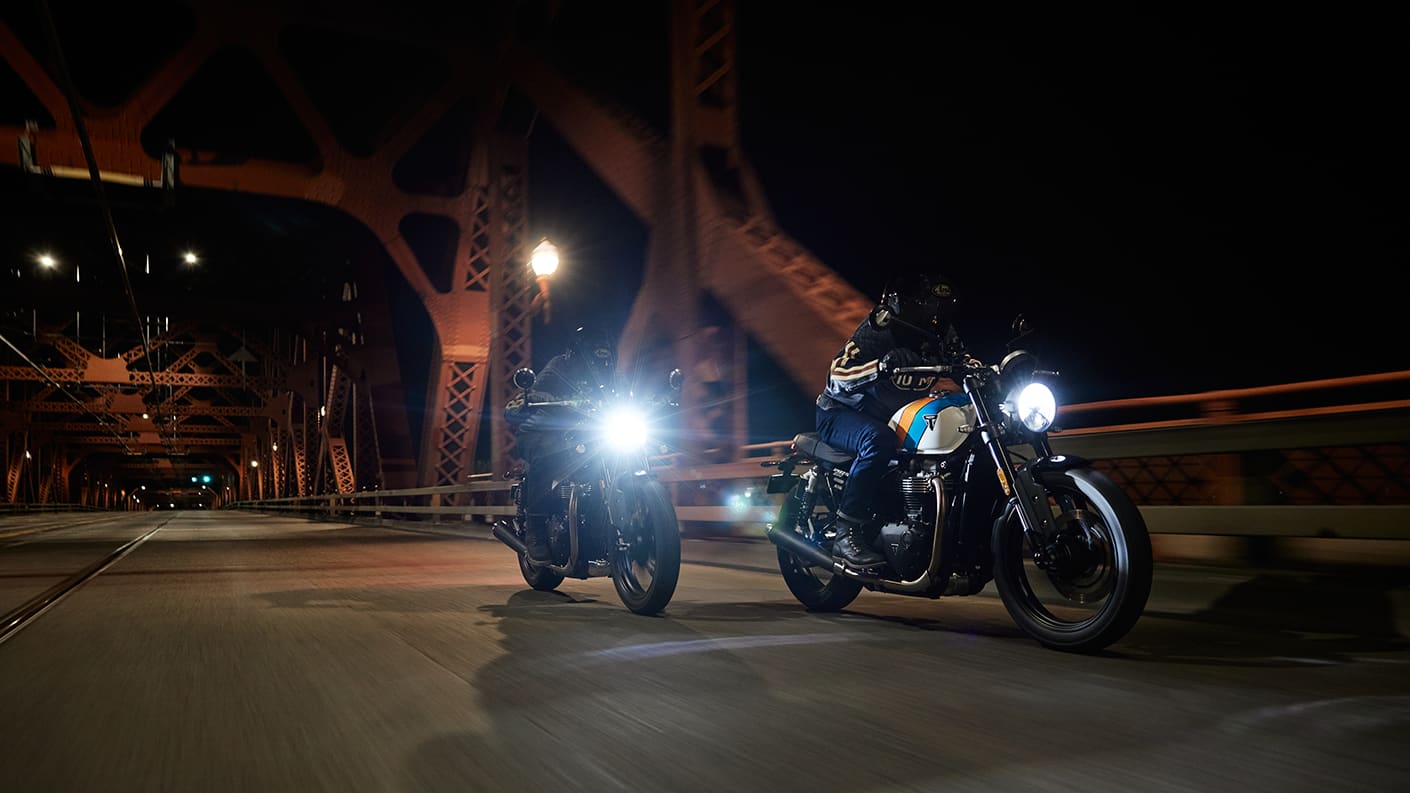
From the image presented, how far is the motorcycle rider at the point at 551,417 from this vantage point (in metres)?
5.58

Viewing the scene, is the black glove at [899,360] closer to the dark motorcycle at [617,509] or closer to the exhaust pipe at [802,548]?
the exhaust pipe at [802,548]

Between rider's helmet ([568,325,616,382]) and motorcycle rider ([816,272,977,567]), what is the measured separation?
4.98 feet

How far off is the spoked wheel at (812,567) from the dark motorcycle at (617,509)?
0.58 meters

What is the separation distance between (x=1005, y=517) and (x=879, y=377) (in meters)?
0.83

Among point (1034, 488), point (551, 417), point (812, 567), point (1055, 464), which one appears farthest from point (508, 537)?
point (1055, 464)

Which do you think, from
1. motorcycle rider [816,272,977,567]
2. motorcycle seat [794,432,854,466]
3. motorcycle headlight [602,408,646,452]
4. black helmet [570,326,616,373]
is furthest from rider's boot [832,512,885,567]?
black helmet [570,326,616,373]

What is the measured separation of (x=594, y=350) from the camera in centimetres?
566

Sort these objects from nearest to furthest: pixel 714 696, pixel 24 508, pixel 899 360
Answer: pixel 714 696 < pixel 899 360 < pixel 24 508

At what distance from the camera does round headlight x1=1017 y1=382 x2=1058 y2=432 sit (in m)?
3.70

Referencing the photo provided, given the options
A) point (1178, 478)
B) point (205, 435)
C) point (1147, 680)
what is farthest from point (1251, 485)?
point (205, 435)

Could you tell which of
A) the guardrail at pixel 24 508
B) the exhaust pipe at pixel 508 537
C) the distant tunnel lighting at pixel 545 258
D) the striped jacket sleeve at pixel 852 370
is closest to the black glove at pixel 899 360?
the striped jacket sleeve at pixel 852 370

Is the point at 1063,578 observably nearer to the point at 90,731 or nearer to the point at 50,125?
the point at 90,731

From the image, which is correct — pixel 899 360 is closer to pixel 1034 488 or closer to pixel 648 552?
pixel 1034 488

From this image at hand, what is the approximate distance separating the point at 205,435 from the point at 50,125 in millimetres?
55383
